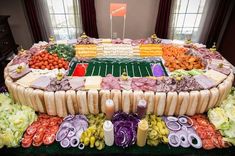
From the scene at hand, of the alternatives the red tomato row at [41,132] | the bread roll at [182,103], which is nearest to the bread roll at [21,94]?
the red tomato row at [41,132]

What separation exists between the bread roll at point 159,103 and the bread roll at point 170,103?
2.0 inches

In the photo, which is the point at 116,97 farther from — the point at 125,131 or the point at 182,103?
the point at 182,103

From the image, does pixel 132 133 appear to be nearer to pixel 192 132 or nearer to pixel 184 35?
pixel 192 132

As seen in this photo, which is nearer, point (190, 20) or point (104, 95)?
point (104, 95)

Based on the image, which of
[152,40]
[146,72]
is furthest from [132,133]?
[152,40]

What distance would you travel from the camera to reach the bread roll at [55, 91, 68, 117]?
2.19 metres

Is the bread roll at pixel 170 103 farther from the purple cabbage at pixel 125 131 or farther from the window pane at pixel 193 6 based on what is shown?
the window pane at pixel 193 6

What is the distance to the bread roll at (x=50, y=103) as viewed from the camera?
2184 mm

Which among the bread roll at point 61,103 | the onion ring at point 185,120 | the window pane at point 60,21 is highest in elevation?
the window pane at point 60,21

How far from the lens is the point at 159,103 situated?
224cm

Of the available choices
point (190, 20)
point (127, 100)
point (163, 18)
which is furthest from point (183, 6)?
point (127, 100)

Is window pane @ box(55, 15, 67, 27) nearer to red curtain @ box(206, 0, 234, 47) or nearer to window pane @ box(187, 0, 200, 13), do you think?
window pane @ box(187, 0, 200, 13)

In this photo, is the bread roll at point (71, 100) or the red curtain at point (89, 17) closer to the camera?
the bread roll at point (71, 100)

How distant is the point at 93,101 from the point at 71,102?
284 millimetres
